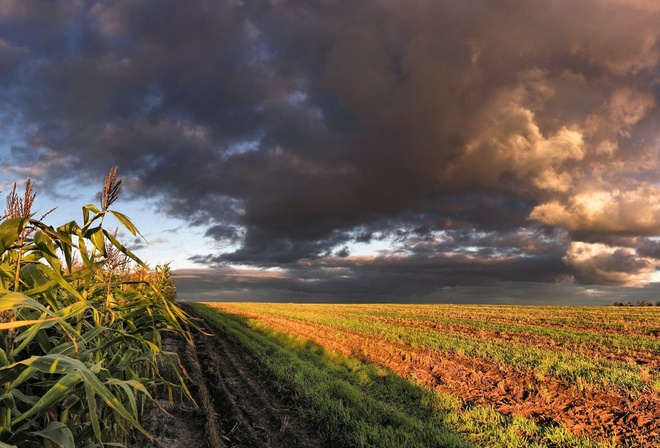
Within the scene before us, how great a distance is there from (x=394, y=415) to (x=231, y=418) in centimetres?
342

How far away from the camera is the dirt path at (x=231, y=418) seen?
6941 millimetres

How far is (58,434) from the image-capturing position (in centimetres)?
207

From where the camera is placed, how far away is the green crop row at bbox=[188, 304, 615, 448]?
7.39m

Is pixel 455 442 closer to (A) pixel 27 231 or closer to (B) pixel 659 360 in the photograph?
(A) pixel 27 231

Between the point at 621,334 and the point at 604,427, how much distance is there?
18087 mm

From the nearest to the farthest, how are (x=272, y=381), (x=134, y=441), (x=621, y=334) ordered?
(x=134, y=441)
(x=272, y=381)
(x=621, y=334)

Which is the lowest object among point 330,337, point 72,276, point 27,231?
point 330,337

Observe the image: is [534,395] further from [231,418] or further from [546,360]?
[231,418]

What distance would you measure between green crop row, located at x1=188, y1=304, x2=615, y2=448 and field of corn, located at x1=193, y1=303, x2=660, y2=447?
0.03m

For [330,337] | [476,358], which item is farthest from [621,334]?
[330,337]

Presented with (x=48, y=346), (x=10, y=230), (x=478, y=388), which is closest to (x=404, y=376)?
(x=478, y=388)

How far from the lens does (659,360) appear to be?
15.0 meters

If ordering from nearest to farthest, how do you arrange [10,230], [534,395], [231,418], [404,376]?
[10,230] < [231,418] < [534,395] < [404,376]

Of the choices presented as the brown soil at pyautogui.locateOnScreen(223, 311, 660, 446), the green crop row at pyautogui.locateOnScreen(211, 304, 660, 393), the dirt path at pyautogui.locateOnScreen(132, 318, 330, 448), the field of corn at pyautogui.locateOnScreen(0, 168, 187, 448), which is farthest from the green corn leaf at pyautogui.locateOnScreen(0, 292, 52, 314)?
the green crop row at pyautogui.locateOnScreen(211, 304, 660, 393)
